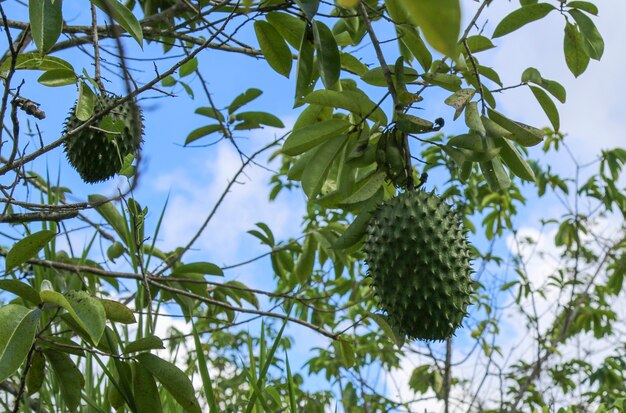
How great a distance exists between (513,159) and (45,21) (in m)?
1.05

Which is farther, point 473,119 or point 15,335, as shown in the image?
point 473,119

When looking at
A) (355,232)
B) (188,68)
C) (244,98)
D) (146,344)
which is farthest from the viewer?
(244,98)

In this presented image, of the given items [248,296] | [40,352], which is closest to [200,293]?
[248,296]

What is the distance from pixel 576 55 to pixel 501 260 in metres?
3.62

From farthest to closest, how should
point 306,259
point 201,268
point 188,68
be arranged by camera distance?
point 306,259
point 188,68
point 201,268

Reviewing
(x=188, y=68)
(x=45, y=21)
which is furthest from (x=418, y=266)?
(x=188, y=68)

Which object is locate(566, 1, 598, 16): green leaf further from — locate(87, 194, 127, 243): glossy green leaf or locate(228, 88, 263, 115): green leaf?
locate(87, 194, 127, 243): glossy green leaf

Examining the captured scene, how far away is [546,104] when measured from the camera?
72.2 inches

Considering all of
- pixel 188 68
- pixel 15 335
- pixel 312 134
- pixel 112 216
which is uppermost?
pixel 188 68

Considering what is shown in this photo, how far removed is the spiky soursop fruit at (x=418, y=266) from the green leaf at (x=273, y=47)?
476 mm

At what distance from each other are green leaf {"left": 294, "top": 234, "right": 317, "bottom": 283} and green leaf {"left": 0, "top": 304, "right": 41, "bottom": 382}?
1.73m

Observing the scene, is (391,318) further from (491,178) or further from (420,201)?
(491,178)

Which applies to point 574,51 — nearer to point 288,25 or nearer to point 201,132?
point 288,25

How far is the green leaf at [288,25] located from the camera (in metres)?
1.86
